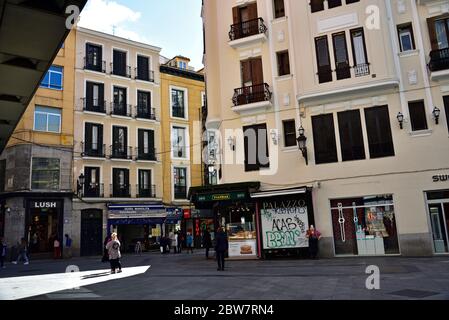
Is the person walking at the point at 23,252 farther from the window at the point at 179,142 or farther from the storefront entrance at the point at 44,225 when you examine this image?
the window at the point at 179,142

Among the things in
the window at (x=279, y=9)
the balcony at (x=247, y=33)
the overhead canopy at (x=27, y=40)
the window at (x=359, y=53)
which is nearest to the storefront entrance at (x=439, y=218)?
the window at (x=359, y=53)

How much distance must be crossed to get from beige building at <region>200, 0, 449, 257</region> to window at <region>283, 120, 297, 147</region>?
0.19 ft

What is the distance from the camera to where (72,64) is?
3200 cm

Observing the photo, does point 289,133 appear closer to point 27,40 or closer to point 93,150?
point 27,40

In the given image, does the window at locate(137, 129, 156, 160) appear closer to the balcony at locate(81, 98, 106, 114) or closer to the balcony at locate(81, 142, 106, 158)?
the balcony at locate(81, 142, 106, 158)

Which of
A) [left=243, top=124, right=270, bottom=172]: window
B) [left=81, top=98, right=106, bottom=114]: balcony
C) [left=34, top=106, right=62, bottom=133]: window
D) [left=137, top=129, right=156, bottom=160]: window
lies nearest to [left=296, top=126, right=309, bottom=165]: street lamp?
[left=243, top=124, right=270, bottom=172]: window

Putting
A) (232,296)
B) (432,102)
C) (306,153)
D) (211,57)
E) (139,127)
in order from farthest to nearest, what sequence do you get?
(139,127), (211,57), (306,153), (432,102), (232,296)

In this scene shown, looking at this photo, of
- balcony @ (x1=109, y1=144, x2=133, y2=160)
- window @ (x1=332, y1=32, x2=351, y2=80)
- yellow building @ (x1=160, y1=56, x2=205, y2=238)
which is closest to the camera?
window @ (x1=332, y1=32, x2=351, y2=80)

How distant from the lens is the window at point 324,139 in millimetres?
19125

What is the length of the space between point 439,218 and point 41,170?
87.6ft

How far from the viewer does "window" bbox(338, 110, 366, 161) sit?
18.7 meters

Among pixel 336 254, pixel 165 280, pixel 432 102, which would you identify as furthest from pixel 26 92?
pixel 432 102

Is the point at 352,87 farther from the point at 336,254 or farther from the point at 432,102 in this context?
the point at 336,254

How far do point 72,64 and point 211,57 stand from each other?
596 inches
